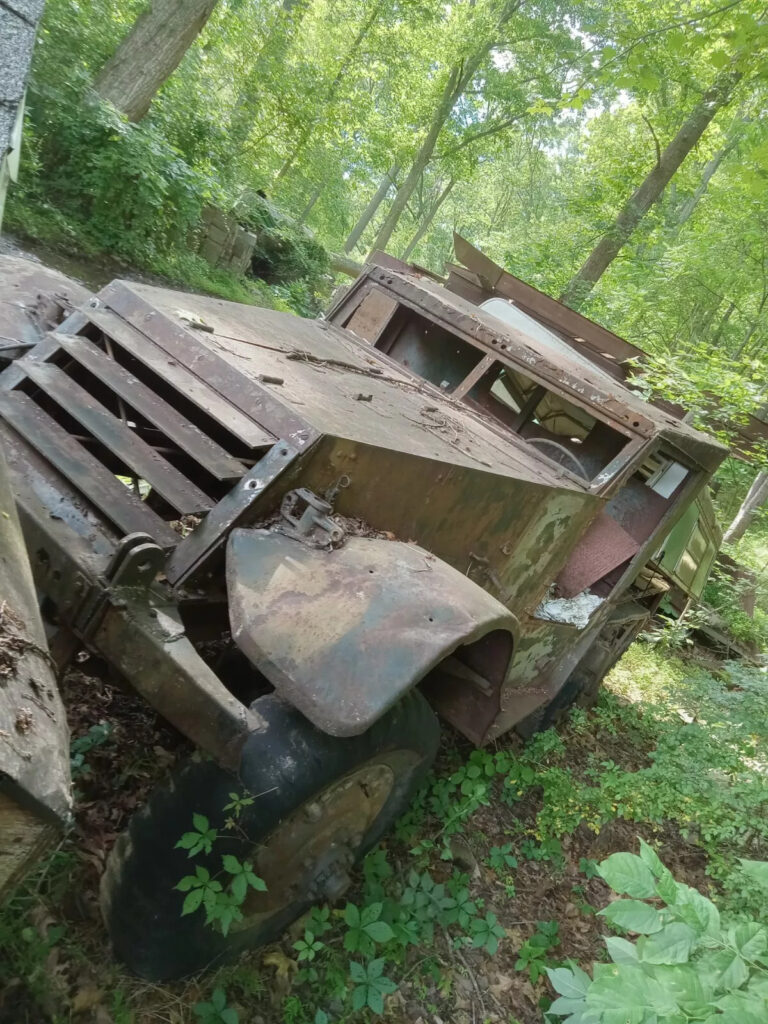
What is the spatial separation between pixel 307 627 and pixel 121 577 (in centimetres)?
49

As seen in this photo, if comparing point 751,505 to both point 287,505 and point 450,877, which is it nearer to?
point 450,877

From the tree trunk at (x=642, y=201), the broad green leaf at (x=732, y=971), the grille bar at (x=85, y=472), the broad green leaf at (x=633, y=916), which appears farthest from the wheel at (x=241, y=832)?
the tree trunk at (x=642, y=201)

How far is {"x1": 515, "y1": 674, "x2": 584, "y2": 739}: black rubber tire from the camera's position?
436 centimetres

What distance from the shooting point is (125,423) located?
2168 mm

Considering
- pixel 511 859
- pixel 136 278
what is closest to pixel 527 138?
pixel 136 278

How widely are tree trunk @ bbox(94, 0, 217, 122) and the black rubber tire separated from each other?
7683 millimetres

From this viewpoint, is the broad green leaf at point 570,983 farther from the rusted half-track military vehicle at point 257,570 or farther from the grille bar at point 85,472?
the grille bar at point 85,472

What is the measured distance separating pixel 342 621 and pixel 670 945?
99 centimetres

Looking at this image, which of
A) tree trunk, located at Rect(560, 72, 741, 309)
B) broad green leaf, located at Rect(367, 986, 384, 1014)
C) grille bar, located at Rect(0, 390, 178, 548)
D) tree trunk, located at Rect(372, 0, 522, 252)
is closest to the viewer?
grille bar, located at Rect(0, 390, 178, 548)

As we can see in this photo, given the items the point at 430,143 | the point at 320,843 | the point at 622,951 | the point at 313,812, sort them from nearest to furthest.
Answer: the point at 622,951, the point at 313,812, the point at 320,843, the point at 430,143

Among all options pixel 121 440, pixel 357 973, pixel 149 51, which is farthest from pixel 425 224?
pixel 357 973

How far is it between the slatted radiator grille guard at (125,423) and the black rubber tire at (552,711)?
9.34 ft

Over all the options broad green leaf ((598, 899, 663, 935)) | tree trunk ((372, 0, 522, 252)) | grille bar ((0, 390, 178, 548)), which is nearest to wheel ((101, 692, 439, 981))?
grille bar ((0, 390, 178, 548))

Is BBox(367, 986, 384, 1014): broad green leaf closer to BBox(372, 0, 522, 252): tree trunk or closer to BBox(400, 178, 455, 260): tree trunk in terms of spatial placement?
BBox(372, 0, 522, 252): tree trunk
